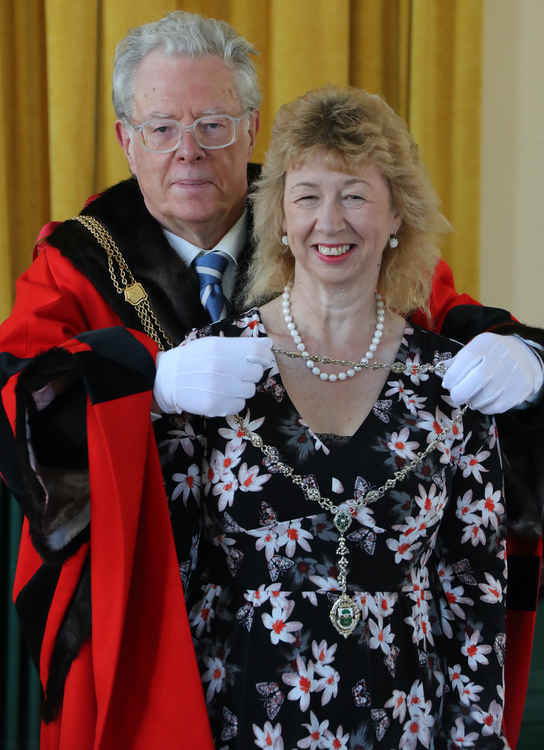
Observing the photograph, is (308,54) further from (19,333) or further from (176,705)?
(176,705)

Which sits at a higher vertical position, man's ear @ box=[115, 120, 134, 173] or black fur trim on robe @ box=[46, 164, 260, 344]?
man's ear @ box=[115, 120, 134, 173]

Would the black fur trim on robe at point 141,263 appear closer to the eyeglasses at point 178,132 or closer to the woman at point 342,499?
the eyeglasses at point 178,132

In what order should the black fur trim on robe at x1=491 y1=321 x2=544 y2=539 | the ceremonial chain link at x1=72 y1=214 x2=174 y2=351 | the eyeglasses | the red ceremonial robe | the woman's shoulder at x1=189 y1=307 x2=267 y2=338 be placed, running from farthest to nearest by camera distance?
1. the eyeglasses
2. the ceremonial chain link at x1=72 y1=214 x2=174 y2=351
3. the black fur trim on robe at x1=491 y1=321 x2=544 y2=539
4. the woman's shoulder at x1=189 y1=307 x2=267 y2=338
5. the red ceremonial robe

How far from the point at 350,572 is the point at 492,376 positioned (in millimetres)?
345

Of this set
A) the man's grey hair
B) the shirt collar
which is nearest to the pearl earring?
the shirt collar

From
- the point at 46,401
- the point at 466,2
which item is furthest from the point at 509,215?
the point at 46,401

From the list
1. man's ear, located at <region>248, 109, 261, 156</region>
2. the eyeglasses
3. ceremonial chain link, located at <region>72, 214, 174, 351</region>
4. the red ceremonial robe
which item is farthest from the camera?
man's ear, located at <region>248, 109, 261, 156</region>

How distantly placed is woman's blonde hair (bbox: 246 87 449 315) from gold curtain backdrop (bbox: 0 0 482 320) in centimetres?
85

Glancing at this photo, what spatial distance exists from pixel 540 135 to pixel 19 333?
1.63 metres

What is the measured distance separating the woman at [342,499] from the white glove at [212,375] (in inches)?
1.6

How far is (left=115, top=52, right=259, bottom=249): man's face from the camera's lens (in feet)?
5.68

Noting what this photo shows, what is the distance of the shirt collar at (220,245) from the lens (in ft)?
5.82

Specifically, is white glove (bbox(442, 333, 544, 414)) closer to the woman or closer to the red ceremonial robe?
the woman

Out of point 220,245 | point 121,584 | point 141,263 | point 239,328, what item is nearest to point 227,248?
point 220,245
